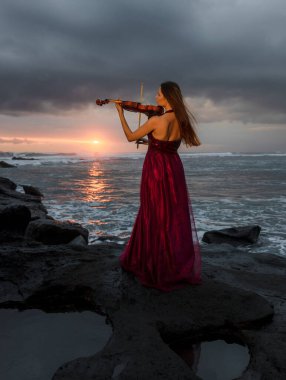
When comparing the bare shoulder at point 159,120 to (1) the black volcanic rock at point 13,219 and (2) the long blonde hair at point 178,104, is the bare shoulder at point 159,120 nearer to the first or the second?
(2) the long blonde hair at point 178,104

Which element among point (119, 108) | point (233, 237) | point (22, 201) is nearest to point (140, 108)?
point (119, 108)

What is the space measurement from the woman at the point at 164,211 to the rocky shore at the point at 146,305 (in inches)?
7.4

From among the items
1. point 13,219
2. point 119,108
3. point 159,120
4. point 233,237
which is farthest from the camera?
point 233,237

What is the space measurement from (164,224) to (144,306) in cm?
94

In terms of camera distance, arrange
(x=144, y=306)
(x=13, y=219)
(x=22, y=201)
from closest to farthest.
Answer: (x=144, y=306), (x=13, y=219), (x=22, y=201)

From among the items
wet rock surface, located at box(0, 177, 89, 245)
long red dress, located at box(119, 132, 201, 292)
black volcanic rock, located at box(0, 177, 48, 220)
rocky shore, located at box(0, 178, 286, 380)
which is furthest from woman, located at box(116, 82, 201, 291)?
black volcanic rock, located at box(0, 177, 48, 220)

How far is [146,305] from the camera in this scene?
3.64 m

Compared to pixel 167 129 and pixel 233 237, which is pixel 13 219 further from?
pixel 233 237

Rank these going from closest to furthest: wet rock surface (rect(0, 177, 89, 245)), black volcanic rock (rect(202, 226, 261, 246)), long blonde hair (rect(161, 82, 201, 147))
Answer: long blonde hair (rect(161, 82, 201, 147)) < wet rock surface (rect(0, 177, 89, 245)) < black volcanic rock (rect(202, 226, 261, 246))

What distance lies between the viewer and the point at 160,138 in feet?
12.7

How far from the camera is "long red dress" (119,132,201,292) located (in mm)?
3967

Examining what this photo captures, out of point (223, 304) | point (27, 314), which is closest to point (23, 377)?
point (27, 314)

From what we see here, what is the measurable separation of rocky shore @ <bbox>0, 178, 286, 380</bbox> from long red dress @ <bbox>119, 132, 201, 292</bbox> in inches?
6.4

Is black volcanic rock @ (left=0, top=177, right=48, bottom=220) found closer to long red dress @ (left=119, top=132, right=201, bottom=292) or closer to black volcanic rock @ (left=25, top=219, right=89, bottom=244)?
black volcanic rock @ (left=25, top=219, right=89, bottom=244)
